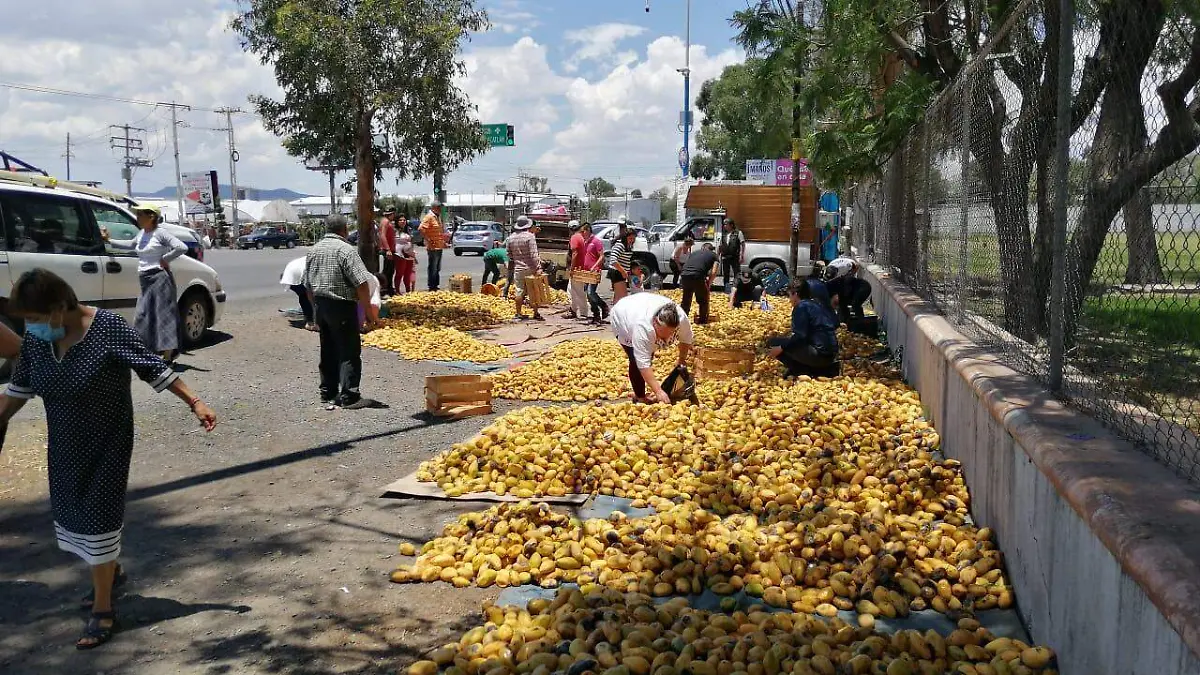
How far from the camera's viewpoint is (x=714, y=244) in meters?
22.3

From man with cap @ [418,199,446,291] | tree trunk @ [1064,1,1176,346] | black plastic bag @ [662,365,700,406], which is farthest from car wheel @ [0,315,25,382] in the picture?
man with cap @ [418,199,446,291]

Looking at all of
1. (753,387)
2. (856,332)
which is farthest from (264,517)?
(856,332)

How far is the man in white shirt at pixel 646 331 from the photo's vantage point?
7965 millimetres

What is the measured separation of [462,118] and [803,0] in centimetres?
608

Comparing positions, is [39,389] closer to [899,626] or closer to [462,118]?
[899,626]

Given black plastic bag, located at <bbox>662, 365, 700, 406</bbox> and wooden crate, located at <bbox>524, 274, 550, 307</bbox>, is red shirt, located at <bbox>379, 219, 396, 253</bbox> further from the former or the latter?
black plastic bag, located at <bbox>662, 365, 700, 406</bbox>

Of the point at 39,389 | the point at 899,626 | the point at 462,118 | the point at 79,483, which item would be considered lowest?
the point at 899,626

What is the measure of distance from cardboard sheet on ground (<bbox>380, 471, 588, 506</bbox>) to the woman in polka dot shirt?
2107mm

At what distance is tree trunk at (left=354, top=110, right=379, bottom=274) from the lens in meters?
15.5

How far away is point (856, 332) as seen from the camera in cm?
1239

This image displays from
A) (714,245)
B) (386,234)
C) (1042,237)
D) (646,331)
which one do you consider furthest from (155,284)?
(714,245)

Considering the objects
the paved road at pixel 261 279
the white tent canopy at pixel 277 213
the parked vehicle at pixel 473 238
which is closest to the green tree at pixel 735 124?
the paved road at pixel 261 279

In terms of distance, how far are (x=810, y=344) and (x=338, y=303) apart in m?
4.64

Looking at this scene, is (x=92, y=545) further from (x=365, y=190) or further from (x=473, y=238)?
(x=473, y=238)
